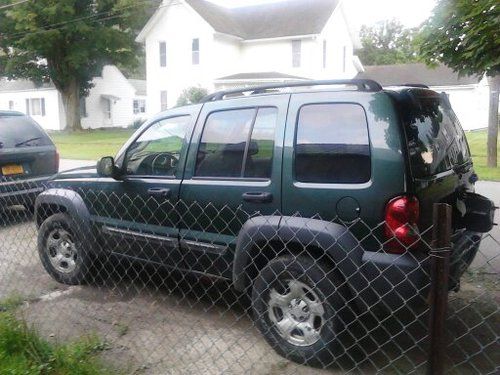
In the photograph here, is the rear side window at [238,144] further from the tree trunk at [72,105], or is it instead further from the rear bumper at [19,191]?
the tree trunk at [72,105]

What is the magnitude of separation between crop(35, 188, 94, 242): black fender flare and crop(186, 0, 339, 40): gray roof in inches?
1040

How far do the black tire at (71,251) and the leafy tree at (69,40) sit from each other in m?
28.5

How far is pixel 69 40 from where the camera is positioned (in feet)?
109

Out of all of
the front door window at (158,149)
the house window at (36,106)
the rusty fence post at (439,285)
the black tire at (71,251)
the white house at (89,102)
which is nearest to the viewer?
the rusty fence post at (439,285)

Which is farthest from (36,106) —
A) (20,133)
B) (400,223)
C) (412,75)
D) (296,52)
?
(400,223)

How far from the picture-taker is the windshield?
3.39 m

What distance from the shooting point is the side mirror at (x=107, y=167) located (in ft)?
14.9

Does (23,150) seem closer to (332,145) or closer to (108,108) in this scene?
(332,145)

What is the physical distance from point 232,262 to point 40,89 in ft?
128

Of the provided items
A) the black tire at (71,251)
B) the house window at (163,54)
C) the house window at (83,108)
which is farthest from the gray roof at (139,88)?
the black tire at (71,251)

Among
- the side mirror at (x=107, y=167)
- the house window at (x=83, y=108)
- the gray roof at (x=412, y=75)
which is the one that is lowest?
the side mirror at (x=107, y=167)

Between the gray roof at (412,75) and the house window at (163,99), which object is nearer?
the house window at (163,99)

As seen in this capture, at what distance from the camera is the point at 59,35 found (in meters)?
31.7

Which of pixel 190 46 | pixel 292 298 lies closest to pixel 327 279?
pixel 292 298
